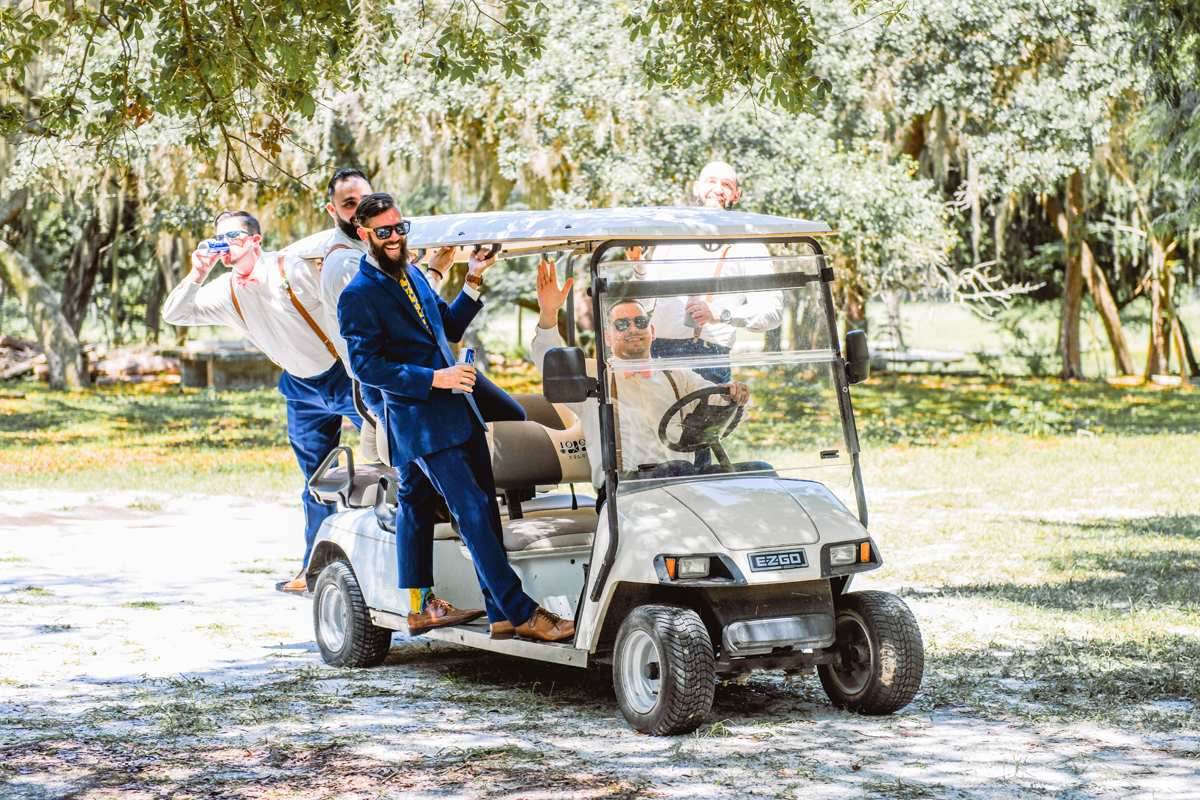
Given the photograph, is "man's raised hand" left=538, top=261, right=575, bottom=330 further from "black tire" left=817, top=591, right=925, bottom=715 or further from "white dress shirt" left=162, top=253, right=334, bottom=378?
"white dress shirt" left=162, top=253, right=334, bottom=378

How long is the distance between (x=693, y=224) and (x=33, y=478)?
10185mm

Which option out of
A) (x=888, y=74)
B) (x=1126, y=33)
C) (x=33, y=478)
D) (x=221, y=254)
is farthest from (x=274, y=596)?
(x=888, y=74)

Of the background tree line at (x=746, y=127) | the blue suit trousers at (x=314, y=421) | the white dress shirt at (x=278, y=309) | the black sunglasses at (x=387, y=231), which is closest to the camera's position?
the black sunglasses at (x=387, y=231)

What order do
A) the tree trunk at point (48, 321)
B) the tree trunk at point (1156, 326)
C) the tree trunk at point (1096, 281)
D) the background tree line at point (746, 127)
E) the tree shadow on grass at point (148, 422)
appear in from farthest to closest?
the tree trunk at point (1096, 281) → the tree trunk at point (1156, 326) → the tree trunk at point (48, 321) → the tree shadow on grass at point (148, 422) → the background tree line at point (746, 127)

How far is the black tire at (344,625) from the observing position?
5723mm

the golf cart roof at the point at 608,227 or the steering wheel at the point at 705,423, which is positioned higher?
the golf cart roof at the point at 608,227

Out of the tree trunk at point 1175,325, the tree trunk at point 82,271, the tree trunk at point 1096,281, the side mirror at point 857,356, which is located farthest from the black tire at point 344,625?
the tree trunk at point 1175,325

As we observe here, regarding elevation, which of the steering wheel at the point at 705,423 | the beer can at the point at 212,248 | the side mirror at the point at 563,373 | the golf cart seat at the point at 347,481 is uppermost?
the beer can at the point at 212,248

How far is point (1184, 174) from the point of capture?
12.1 m

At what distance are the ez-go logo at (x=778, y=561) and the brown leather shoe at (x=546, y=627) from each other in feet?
2.67

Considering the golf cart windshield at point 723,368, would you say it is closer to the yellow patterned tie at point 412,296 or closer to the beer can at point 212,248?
the yellow patterned tie at point 412,296

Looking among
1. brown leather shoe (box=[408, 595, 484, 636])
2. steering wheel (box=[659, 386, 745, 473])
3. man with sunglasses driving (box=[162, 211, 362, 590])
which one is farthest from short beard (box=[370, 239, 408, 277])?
man with sunglasses driving (box=[162, 211, 362, 590])

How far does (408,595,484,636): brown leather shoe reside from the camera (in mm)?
5395

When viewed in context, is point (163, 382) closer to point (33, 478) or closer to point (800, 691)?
point (33, 478)
